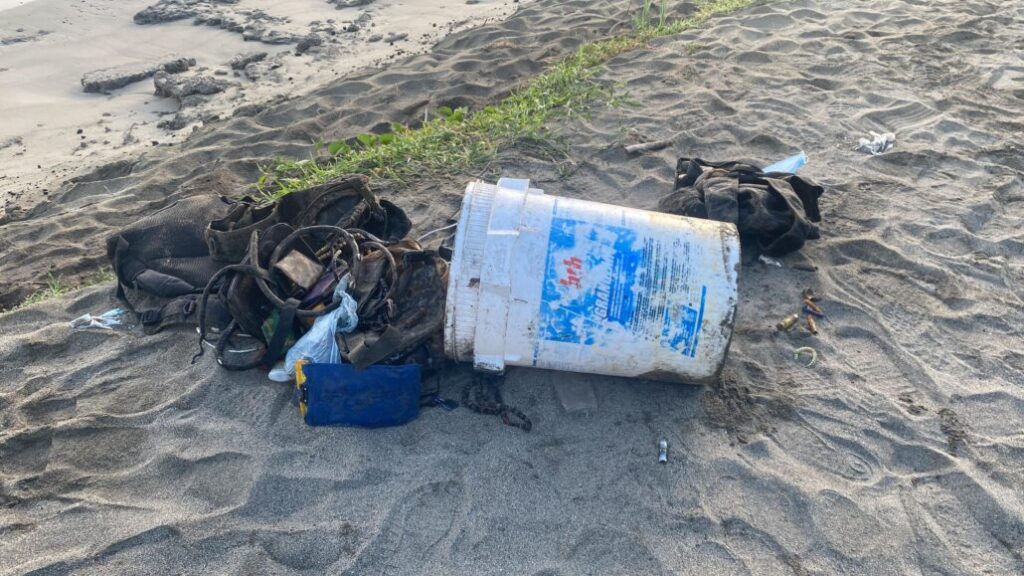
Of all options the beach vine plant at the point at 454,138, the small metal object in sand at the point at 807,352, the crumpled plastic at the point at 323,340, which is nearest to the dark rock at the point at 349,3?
the beach vine plant at the point at 454,138

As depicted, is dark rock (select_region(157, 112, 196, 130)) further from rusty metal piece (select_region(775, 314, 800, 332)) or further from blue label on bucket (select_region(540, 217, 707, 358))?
rusty metal piece (select_region(775, 314, 800, 332))

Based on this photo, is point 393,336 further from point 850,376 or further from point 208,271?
point 850,376

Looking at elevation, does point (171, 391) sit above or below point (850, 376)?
below

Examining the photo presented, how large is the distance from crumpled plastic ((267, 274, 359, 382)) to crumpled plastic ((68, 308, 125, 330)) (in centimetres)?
100

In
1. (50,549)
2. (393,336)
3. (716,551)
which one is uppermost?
(393,336)

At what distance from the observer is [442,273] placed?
287 cm

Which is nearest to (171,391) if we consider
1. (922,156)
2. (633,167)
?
(633,167)

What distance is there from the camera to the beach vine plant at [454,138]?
13.7 feet

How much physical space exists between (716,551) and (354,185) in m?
2.26

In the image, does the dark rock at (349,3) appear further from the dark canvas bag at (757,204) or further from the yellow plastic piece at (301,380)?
the yellow plastic piece at (301,380)

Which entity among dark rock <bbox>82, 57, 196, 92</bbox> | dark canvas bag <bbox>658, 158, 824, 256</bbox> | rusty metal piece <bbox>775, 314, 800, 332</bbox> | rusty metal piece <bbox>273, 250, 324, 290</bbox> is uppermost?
dark canvas bag <bbox>658, 158, 824, 256</bbox>

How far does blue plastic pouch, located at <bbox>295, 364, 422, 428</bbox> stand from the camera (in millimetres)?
2512

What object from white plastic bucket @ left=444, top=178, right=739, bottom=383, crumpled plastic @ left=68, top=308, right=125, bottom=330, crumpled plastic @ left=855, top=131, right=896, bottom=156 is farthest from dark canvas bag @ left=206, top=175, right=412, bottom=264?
crumpled plastic @ left=855, top=131, right=896, bottom=156

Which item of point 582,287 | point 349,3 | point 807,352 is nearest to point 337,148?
point 582,287
